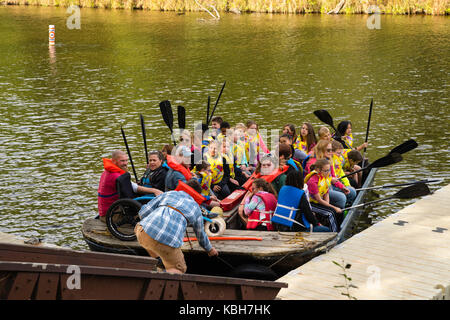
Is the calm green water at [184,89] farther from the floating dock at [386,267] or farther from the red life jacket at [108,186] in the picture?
the red life jacket at [108,186]

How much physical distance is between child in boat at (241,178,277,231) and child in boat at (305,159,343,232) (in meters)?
0.73

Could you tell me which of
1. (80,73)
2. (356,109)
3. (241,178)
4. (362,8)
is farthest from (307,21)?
(241,178)

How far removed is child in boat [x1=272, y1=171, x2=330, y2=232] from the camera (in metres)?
8.96

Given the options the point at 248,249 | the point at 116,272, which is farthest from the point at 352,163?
the point at 116,272

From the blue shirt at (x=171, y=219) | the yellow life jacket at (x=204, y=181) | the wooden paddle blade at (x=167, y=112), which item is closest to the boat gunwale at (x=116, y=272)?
the blue shirt at (x=171, y=219)

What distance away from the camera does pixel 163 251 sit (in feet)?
25.4

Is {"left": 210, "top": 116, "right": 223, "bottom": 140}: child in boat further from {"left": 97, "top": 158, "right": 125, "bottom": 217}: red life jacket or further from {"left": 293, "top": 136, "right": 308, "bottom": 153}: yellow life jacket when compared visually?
{"left": 97, "top": 158, "right": 125, "bottom": 217}: red life jacket

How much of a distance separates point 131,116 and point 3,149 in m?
5.06

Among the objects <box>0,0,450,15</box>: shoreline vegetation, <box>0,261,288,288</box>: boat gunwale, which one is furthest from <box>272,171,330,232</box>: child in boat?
<box>0,0,450,15</box>: shoreline vegetation

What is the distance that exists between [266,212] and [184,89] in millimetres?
16358

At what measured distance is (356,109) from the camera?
21.7 meters

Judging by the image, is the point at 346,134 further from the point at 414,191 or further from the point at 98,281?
the point at 98,281

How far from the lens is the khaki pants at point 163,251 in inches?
301
